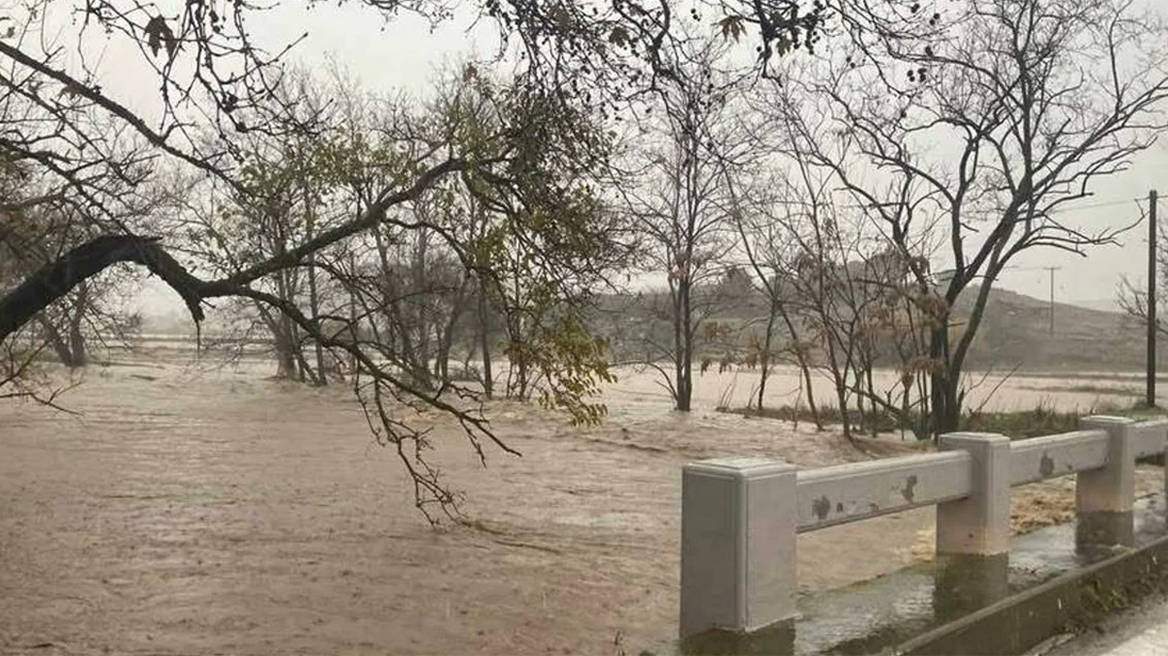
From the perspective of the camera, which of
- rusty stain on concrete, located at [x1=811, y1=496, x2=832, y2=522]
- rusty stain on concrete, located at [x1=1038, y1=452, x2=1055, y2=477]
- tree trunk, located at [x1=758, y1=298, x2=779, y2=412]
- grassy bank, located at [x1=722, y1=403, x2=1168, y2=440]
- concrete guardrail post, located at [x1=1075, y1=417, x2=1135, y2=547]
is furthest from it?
tree trunk, located at [x1=758, y1=298, x2=779, y2=412]

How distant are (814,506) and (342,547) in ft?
25.6

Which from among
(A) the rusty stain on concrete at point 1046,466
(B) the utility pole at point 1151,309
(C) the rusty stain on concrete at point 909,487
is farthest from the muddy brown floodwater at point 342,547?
(B) the utility pole at point 1151,309

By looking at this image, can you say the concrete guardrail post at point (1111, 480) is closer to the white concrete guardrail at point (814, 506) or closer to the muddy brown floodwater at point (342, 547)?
the white concrete guardrail at point (814, 506)

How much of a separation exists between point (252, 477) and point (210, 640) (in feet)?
34.4

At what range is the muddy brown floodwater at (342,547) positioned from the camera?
8617 millimetres

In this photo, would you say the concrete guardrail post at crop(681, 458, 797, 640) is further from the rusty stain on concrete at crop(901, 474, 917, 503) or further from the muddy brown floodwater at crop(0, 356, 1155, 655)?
the muddy brown floodwater at crop(0, 356, 1155, 655)

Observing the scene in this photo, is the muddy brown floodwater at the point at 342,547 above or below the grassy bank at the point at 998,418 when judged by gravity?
below

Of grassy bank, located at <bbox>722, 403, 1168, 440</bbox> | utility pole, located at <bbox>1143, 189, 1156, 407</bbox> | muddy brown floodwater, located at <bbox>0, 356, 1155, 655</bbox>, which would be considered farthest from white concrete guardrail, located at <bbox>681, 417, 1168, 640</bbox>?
utility pole, located at <bbox>1143, 189, 1156, 407</bbox>

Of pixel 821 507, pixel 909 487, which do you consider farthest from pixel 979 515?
pixel 821 507

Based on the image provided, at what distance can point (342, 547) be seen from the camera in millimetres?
12180

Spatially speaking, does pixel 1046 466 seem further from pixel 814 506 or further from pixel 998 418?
pixel 998 418

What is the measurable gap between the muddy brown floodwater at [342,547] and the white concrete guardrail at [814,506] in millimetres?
1699

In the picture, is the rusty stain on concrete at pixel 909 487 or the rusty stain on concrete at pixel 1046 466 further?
the rusty stain on concrete at pixel 1046 466

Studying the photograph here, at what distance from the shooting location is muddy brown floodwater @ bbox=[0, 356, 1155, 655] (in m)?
8.62
